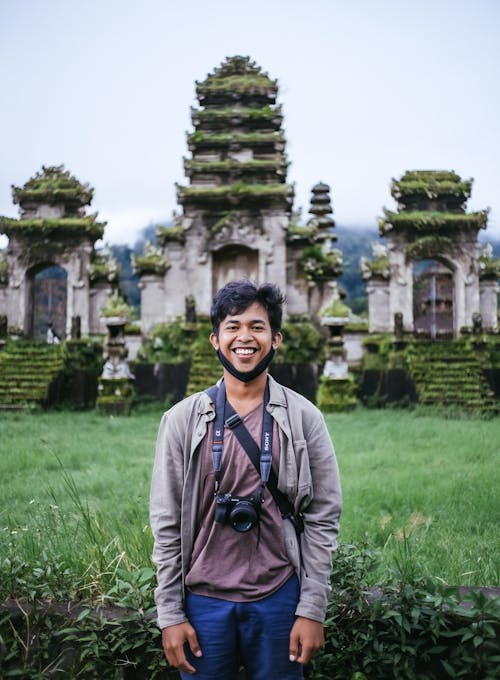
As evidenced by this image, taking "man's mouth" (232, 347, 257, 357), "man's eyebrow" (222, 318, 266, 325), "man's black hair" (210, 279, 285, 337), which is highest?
"man's black hair" (210, 279, 285, 337)

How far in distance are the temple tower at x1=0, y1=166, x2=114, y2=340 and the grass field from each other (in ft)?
22.2

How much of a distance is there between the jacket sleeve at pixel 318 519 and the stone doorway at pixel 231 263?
13990 millimetres

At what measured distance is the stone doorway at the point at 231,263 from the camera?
1595 cm

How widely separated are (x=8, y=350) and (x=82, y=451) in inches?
347

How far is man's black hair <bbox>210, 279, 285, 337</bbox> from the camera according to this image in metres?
2.19

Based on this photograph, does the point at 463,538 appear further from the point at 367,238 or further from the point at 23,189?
the point at 367,238

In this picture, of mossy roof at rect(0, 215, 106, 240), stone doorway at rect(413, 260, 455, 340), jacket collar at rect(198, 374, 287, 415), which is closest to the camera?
jacket collar at rect(198, 374, 287, 415)

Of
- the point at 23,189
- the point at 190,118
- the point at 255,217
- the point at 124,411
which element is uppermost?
the point at 190,118

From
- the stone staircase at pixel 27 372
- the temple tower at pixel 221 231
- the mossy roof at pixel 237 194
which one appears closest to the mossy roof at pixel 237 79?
the temple tower at pixel 221 231

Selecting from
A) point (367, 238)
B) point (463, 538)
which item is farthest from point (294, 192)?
point (367, 238)

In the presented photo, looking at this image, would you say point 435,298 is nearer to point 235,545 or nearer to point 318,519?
point 318,519

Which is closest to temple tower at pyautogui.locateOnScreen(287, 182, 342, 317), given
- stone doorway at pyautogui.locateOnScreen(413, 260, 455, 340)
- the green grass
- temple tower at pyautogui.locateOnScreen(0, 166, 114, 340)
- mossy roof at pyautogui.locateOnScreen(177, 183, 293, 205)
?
mossy roof at pyautogui.locateOnScreen(177, 183, 293, 205)

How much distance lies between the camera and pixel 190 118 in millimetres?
17969

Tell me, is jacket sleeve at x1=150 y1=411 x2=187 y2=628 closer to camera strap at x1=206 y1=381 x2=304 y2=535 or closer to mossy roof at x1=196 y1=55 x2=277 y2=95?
camera strap at x1=206 y1=381 x2=304 y2=535
